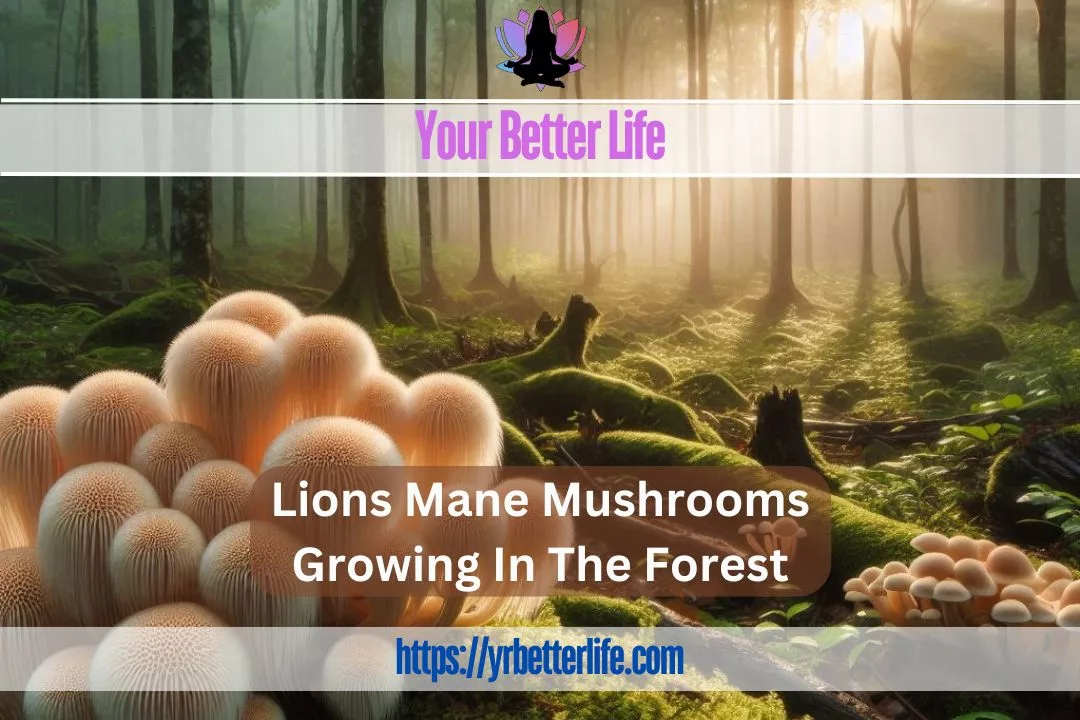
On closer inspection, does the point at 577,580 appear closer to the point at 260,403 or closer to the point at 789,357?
the point at 260,403

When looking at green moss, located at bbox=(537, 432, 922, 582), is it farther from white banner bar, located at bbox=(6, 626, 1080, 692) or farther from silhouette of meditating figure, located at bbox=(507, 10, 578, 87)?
silhouette of meditating figure, located at bbox=(507, 10, 578, 87)

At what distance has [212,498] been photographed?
47.5 inches

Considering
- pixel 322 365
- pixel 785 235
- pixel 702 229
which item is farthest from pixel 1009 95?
pixel 322 365

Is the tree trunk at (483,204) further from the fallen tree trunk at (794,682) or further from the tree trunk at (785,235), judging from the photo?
the fallen tree trunk at (794,682)

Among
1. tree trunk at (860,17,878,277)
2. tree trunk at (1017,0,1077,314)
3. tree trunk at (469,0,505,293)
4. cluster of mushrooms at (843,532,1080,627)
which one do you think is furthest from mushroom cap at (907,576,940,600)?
tree trunk at (1017,0,1077,314)

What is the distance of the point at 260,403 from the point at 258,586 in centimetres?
36

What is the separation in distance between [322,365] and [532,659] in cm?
77

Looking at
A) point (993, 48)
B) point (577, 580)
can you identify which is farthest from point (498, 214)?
point (993, 48)

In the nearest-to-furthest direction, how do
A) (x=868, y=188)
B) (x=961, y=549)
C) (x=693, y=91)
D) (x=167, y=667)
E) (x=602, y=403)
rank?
1. (x=167, y=667)
2. (x=961, y=549)
3. (x=602, y=403)
4. (x=693, y=91)
5. (x=868, y=188)

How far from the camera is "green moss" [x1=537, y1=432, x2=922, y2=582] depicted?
8.11 ft

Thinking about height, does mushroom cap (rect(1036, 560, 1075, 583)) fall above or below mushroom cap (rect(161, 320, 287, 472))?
below

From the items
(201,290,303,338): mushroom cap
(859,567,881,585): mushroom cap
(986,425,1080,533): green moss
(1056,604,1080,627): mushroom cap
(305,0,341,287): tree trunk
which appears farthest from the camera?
(305,0,341,287): tree trunk

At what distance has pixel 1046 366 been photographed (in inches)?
131

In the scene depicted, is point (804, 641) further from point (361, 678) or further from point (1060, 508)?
point (361, 678)
